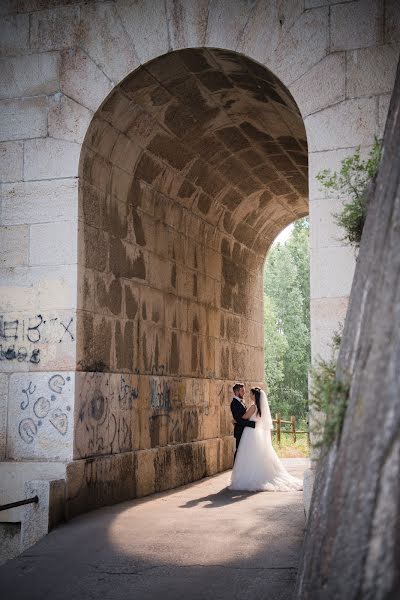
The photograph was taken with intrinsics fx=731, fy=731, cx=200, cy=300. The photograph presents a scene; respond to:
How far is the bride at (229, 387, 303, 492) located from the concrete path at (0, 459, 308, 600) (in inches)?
88.5

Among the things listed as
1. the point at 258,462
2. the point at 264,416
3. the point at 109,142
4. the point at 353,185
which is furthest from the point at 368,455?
the point at 264,416

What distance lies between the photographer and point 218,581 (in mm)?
5816

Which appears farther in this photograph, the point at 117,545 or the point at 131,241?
the point at 131,241

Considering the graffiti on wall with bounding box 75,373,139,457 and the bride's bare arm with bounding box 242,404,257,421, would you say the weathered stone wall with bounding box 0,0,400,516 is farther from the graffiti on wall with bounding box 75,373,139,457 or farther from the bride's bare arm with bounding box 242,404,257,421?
the bride's bare arm with bounding box 242,404,257,421

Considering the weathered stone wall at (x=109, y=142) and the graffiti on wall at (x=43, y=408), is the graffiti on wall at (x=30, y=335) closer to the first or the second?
the weathered stone wall at (x=109, y=142)

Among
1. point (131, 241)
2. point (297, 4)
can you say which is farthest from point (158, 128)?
point (297, 4)

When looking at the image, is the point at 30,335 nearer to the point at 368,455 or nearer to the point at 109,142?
the point at 109,142

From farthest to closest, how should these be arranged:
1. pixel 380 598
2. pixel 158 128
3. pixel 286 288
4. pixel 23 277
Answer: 1. pixel 286 288
2. pixel 158 128
3. pixel 23 277
4. pixel 380 598

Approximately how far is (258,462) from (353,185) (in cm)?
546

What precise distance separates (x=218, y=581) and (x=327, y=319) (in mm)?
2698

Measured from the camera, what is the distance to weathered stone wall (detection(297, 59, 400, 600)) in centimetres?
304

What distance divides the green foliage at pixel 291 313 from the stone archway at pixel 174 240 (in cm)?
2867

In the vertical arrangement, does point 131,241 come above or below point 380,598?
above

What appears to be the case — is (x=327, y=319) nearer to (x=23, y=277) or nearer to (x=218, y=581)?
(x=218, y=581)
